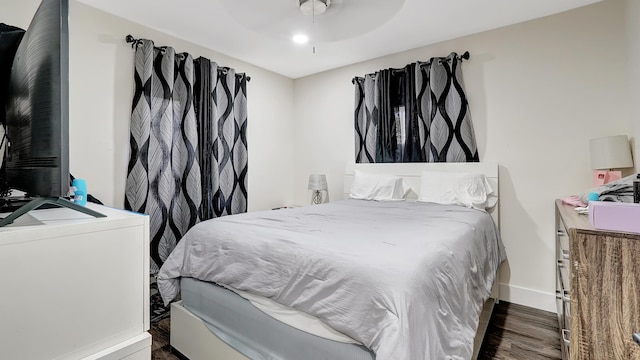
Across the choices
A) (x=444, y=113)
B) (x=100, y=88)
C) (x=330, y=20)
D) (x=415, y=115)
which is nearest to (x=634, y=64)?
(x=444, y=113)

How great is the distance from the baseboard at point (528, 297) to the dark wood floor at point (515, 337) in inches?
2.6

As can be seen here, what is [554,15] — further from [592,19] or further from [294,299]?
[294,299]

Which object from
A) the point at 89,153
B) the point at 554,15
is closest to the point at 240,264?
the point at 89,153

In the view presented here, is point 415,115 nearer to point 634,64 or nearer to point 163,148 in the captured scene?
Result: point 634,64

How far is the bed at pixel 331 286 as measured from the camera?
1.07m

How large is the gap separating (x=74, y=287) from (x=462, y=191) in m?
2.71

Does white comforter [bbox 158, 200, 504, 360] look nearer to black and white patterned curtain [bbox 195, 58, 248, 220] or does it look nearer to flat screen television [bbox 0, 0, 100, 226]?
flat screen television [bbox 0, 0, 100, 226]

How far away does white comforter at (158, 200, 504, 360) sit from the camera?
1.05m

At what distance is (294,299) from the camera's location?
1308 mm

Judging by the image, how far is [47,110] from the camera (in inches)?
34.2

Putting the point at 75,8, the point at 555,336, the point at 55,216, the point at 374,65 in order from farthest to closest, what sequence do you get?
the point at 374,65, the point at 75,8, the point at 555,336, the point at 55,216

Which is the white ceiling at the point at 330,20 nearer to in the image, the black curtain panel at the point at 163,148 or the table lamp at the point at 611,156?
the black curtain panel at the point at 163,148

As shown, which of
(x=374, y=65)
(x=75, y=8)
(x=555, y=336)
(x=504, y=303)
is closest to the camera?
(x=555, y=336)

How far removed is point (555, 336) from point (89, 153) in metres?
3.80
